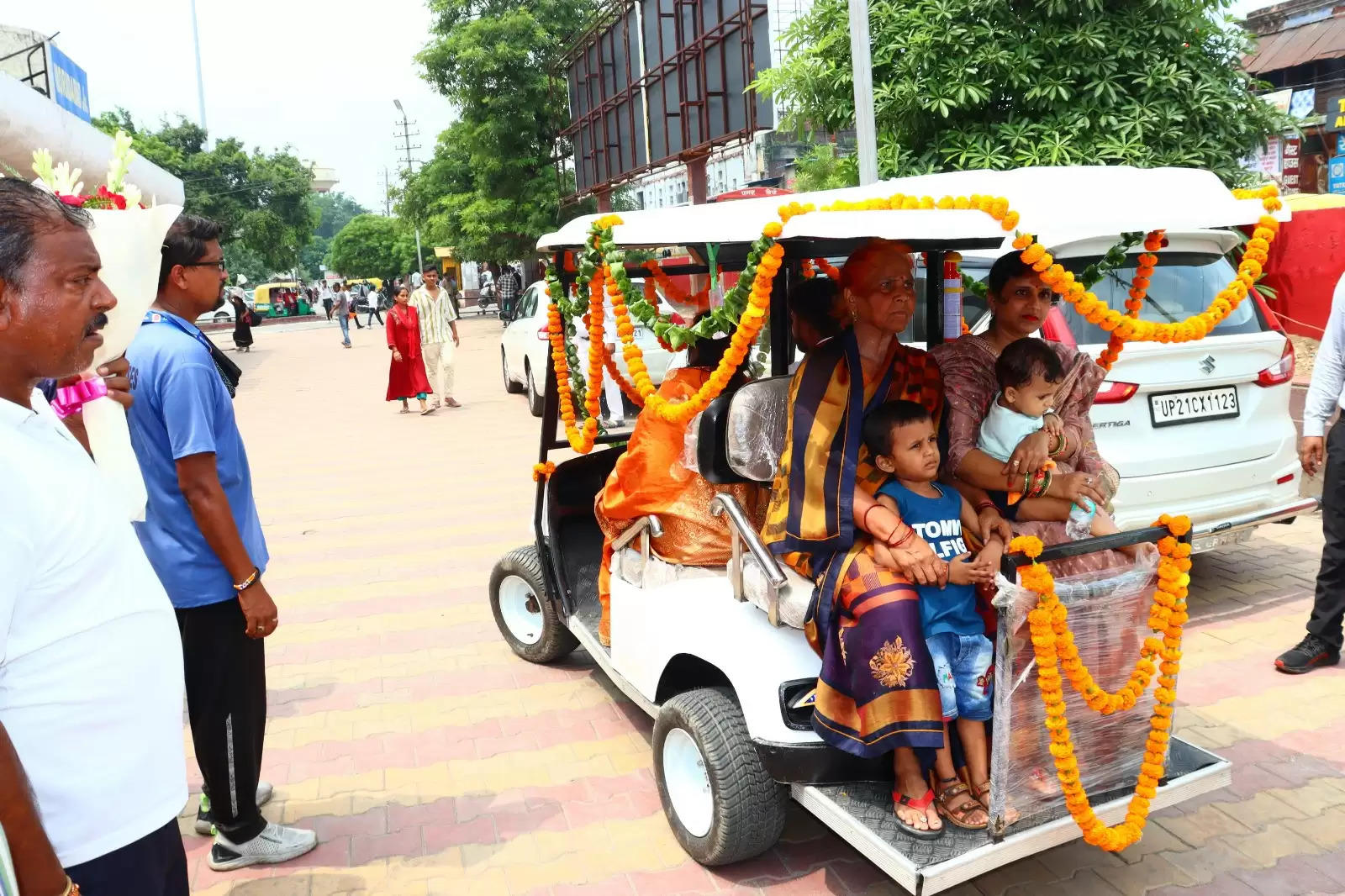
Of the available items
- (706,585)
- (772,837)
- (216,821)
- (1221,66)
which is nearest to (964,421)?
(706,585)

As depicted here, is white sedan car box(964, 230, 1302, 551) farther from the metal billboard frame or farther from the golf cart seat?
the metal billboard frame

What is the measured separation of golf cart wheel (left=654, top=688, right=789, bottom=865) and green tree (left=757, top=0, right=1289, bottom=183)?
5565 mm

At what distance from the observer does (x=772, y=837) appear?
303 centimetres

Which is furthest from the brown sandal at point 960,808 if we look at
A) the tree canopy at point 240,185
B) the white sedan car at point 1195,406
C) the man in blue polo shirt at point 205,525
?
the tree canopy at point 240,185

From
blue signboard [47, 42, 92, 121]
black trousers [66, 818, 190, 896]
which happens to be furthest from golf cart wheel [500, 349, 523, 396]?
black trousers [66, 818, 190, 896]

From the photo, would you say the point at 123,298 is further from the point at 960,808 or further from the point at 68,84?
the point at 68,84

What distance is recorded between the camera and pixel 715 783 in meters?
2.94

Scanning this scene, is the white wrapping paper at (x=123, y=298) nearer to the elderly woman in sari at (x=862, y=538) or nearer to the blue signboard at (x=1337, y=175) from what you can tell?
the elderly woman in sari at (x=862, y=538)

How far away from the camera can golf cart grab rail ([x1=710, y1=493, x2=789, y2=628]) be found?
2.91 metres

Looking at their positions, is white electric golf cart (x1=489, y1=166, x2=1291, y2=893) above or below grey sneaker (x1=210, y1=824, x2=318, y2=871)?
above

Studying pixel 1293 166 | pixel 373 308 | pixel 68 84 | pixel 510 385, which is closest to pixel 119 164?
pixel 510 385

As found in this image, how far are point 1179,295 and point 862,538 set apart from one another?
123 inches

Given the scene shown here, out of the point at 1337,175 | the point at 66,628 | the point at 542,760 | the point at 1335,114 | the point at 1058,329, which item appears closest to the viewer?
the point at 66,628

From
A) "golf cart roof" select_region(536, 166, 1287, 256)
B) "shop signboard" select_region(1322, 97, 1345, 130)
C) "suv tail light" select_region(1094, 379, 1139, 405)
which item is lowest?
"suv tail light" select_region(1094, 379, 1139, 405)
